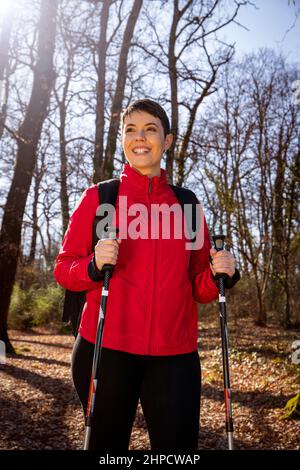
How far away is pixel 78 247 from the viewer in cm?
238

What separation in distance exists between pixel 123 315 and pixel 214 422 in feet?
13.1

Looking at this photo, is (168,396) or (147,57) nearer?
(168,396)

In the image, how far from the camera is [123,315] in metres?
2.25

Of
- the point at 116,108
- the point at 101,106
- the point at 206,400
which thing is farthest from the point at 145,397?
the point at 101,106

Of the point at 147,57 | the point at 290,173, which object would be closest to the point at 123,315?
the point at 290,173

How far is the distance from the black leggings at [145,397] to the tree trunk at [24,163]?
7.25m

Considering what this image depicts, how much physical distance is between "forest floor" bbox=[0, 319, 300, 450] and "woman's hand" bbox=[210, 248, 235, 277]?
3.28m

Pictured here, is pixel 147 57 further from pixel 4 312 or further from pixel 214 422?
pixel 214 422

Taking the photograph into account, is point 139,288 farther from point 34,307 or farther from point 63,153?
point 63,153

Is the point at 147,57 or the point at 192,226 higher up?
the point at 147,57

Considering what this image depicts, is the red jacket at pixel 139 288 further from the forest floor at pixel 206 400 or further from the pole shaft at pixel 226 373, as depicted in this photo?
the forest floor at pixel 206 400

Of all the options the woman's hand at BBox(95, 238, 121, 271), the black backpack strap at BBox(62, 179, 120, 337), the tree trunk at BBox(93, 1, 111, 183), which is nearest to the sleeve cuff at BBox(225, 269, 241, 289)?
the woman's hand at BBox(95, 238, 121, 271)

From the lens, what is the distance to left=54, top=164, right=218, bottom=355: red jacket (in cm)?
221

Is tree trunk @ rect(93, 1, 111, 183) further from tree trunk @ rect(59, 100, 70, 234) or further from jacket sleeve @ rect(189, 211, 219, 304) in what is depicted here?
jacket sleeve @ rect(189, 211, 219, 304)
